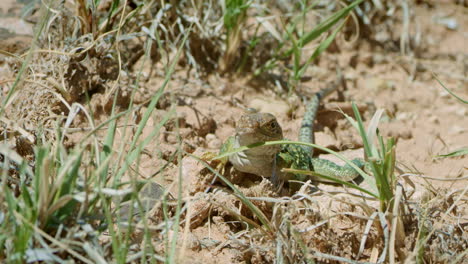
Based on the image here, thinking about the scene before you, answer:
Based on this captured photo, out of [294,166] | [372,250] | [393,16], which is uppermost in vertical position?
[393,16]

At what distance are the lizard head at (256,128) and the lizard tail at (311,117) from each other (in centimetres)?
88

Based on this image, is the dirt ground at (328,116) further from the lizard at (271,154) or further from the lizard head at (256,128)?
the lizard head at (256,128)

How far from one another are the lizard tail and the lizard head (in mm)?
879

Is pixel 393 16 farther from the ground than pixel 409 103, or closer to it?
farther from the ground

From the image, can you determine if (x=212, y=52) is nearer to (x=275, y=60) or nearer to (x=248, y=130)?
(x=275, y=60)

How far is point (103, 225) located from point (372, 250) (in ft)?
5.78

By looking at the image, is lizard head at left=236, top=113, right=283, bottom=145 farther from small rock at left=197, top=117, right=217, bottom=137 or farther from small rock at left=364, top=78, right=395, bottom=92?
small rock at left=364, top=78, right=395, bottom=92

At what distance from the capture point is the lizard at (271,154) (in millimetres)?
3844

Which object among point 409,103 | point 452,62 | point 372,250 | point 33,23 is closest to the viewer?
point 372,250

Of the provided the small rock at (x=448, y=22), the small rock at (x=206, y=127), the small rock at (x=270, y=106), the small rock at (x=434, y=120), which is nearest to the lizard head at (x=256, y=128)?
the small rock at (x=206, y=127)

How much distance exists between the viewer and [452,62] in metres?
6.70

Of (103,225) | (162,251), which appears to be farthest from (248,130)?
(103,225)

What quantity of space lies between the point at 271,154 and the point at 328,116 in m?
1.46

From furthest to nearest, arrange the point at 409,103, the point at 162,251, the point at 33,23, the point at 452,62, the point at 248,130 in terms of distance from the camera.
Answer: the point at 452,62, the point at 409,103, the point at 33,23, the point at 248,130, the point at 162,251
